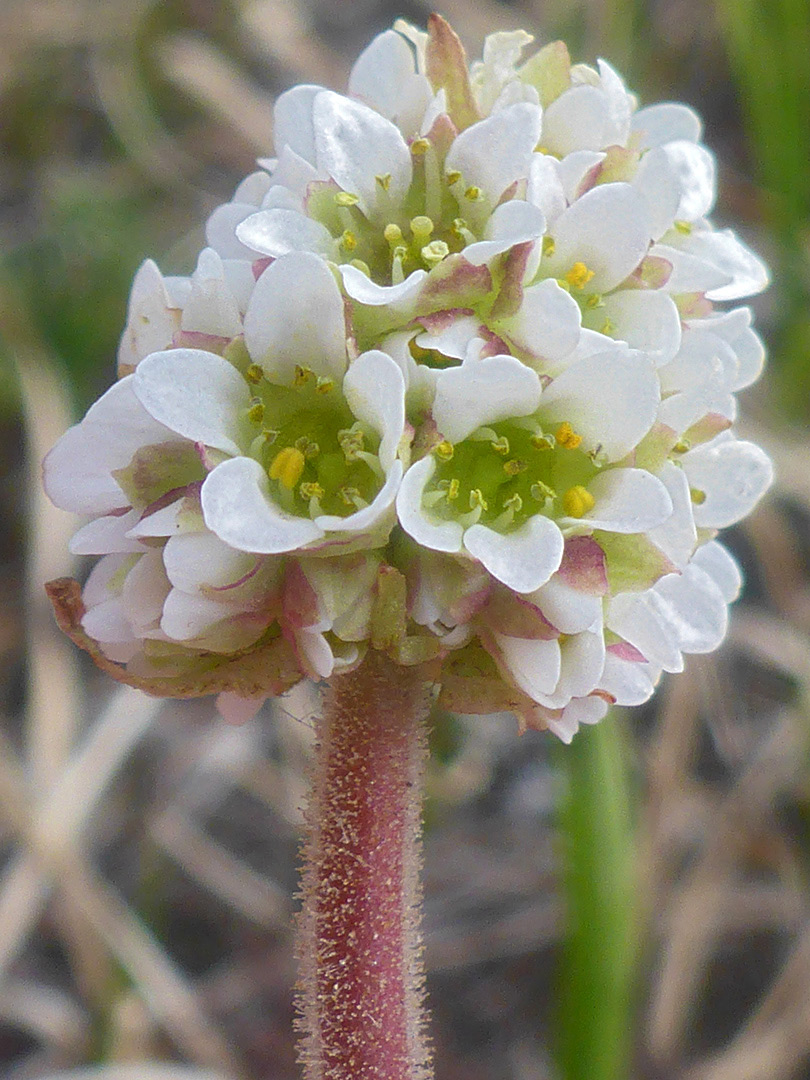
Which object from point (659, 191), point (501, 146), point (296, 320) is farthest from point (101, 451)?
point (659, 191)

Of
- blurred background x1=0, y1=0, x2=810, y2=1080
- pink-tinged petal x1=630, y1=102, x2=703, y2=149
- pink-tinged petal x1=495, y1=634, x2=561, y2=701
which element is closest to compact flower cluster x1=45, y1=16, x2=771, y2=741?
pink-tinged petal x1=495, y1=634, x2=561, y2=701

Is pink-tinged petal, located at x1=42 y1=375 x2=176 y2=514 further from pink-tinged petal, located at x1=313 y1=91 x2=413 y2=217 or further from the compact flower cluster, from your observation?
pink-tinged petal, located at x1=313 y1=91 x2=413 y2=217

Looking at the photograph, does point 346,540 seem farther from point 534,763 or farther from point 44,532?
point 534,763

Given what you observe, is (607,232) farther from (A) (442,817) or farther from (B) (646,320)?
(A) (442,817)

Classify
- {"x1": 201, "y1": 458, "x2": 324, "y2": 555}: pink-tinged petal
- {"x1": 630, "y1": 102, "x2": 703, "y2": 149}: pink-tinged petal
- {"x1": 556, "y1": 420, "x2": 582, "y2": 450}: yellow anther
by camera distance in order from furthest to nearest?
{"x1": 630, "y1": 102, "x2": 703, "y2": 149}: pink-tinged petal, {"x1": 556, "y1": 420, "x2": 582, "y2": 450}: yellow anther, {"x1": 201, "y1": 458, "x2": 324, "y2": 555}: pink-tinged petal

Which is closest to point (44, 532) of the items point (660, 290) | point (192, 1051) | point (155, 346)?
point (192, 1051)

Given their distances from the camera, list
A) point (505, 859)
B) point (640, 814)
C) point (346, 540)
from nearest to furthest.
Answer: point (346, 540) → point (640, 814) → point (505, 859)
